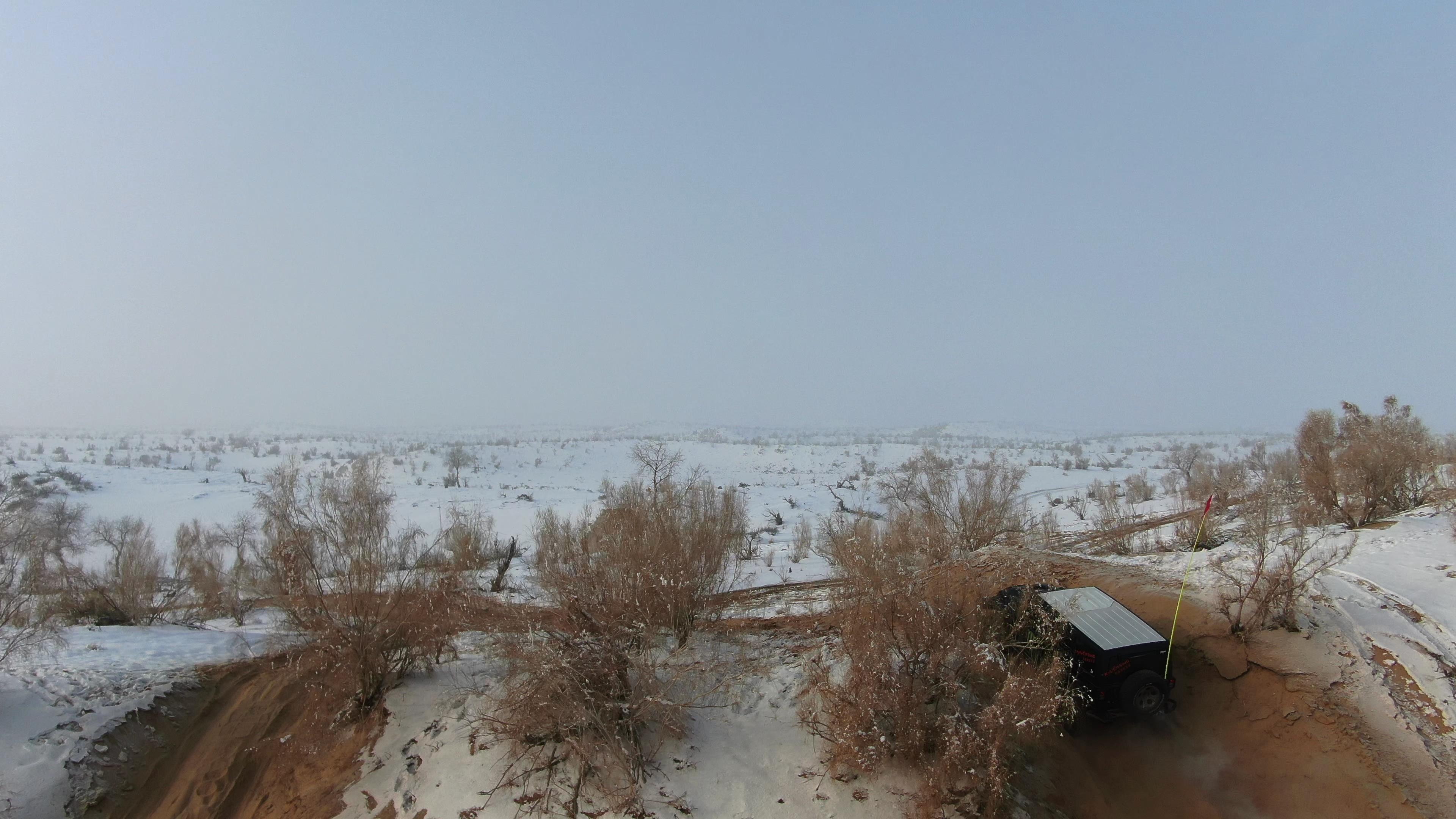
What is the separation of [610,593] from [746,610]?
14.4ft

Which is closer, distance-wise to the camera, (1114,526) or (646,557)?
(646,557)

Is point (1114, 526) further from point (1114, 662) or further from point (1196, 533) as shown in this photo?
point (1114, 662)

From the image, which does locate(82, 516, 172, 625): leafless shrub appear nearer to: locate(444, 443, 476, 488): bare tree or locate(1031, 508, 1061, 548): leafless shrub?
locate(444, 443, 476, 488): bare tree

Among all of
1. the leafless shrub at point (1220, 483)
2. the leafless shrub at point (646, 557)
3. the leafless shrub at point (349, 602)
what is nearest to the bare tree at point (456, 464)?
the leafless shrub at point (646, 557)

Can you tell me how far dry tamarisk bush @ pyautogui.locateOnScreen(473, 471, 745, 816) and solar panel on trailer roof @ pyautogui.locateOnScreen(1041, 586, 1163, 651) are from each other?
13.3 feet

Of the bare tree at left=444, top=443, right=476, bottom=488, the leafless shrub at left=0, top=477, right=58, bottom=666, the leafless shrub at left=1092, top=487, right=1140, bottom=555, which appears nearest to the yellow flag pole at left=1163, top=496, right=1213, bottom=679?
the leafless shrub at left=1092, top=487, right=1140, bottom=555

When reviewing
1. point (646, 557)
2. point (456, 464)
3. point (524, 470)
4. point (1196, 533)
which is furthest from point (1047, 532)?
point (524, 470)

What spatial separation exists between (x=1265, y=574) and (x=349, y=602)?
1139 centimetres

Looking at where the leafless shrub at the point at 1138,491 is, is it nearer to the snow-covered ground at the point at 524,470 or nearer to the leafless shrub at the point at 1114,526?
the leafless shrub at the point at 1114,526

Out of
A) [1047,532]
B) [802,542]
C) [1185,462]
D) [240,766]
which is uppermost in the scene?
[1185,462]

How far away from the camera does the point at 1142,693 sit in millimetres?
6730

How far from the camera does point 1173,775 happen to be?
661 centimetres

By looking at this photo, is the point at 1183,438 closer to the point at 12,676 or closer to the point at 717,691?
the point at 717,691

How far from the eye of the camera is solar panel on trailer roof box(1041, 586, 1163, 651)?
671cm
